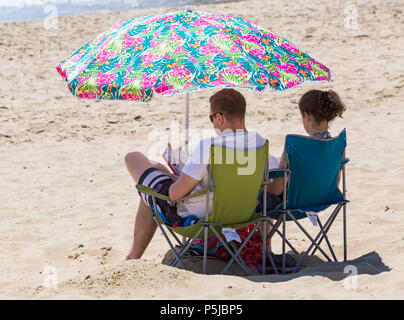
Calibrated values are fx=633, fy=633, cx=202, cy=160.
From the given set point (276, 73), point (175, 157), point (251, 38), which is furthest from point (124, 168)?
point (276, 73)

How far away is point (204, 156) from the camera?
369cm

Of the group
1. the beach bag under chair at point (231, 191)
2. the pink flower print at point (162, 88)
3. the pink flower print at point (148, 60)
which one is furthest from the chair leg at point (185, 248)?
the pink flower print at point (148, 60)

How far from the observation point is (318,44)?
12.3 m

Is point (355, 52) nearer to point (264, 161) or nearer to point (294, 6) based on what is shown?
point (294, 6)

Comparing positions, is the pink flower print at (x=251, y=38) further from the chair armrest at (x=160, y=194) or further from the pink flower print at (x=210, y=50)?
the chair armrest at (x=160, y=194)

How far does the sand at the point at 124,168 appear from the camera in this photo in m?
3.68

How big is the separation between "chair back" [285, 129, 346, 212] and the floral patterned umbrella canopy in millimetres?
410

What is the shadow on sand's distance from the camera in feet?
12.6

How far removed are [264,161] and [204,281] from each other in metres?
0.81

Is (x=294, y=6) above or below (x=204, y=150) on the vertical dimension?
above

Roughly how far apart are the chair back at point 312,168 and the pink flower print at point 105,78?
1138 mm

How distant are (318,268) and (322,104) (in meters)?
1.06

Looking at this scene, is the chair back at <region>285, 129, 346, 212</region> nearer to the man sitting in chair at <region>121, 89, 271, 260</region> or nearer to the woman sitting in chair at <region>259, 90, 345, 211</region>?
the woman sitting in chair at <region>259, 90, 345, 211</region>

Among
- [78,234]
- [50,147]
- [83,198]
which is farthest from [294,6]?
[78,234]
